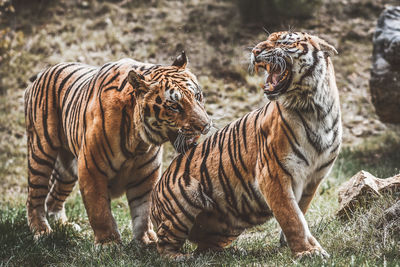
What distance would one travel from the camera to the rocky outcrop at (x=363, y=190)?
450 centimetres

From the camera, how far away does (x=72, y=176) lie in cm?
591

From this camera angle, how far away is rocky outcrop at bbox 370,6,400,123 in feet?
23.2

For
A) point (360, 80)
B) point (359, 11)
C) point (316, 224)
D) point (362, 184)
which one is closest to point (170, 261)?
point (316, 224)

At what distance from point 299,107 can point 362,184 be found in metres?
1.27

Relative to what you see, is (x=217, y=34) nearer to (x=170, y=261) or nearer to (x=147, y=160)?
(x=147, y=160)

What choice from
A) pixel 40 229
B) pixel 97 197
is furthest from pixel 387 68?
pixel 40 229

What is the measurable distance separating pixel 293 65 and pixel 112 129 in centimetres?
167

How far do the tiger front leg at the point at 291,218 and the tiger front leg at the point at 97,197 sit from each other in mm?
1586

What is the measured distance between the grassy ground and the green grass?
0.4 inches

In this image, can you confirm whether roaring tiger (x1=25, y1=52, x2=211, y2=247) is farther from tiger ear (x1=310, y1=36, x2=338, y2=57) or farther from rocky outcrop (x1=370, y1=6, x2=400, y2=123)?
rocky outcrop (x1=370, y1=6, x2=400, y2=123)

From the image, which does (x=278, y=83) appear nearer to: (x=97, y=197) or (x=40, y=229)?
(x=97, y=197)

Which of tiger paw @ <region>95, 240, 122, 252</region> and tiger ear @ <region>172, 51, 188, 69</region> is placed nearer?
tiger paw @ <region>95, 240, 122, 252</region>

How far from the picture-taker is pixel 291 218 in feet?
12.2

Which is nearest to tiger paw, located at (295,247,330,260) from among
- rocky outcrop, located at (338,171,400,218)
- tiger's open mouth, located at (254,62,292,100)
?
rocky outcrop, located at (338,171,400,218)
